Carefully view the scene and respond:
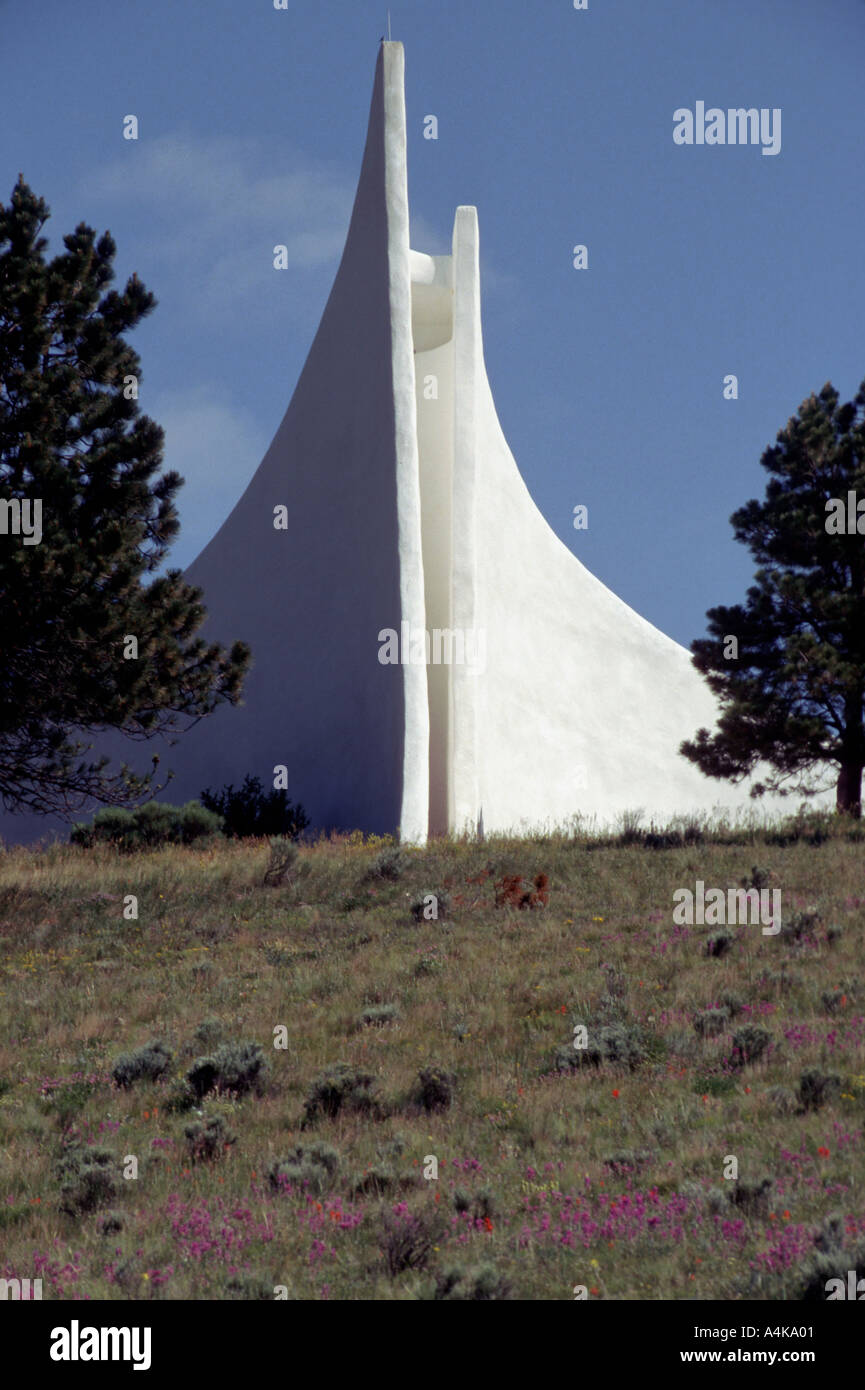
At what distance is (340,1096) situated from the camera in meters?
6.66

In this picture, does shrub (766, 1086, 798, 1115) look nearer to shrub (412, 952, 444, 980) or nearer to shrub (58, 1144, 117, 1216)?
shrub (58, 1144, 117, 1216)

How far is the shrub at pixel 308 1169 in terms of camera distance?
5.52 meters

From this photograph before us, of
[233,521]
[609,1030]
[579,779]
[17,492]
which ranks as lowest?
[609,1030]

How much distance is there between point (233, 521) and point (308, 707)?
605 centimetres

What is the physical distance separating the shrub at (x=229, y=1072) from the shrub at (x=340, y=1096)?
0.54m

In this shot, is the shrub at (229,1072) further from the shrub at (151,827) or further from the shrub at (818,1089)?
the shrub at (151,827)

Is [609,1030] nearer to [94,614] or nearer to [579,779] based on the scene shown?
[94,614]

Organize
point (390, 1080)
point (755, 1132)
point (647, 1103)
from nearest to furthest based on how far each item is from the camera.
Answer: point (755, 1132) → point (647, 1103) → point (390, 1080)

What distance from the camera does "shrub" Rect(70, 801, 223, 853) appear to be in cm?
1770

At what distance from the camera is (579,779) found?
72.9ft

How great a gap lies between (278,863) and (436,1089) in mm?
7512

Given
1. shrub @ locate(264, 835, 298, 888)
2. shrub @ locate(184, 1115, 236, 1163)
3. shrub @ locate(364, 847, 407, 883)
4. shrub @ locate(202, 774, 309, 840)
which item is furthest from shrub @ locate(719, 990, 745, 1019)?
shrub @ locate(202, 774, 309, 840)

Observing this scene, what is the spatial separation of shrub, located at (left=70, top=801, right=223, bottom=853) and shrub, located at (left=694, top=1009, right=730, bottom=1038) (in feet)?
37.4
